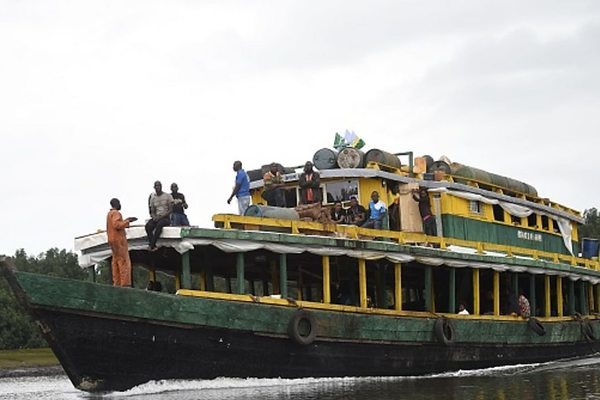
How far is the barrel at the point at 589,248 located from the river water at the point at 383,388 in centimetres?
972

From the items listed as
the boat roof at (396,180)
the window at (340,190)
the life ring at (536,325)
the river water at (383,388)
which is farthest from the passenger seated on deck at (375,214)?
the life ring at (536,325)

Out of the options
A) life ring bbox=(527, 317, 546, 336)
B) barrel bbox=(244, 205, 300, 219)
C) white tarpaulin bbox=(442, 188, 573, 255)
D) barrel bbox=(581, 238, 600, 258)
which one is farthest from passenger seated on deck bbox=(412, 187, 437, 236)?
barrel bbox=(581, 238, 600, 258)

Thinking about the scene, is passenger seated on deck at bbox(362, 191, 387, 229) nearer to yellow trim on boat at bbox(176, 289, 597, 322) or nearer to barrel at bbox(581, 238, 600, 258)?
yellow trim on boat at bbox(176, 289, 597, 322)

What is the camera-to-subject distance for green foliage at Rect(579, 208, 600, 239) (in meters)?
64.7

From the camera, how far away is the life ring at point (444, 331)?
821 inches

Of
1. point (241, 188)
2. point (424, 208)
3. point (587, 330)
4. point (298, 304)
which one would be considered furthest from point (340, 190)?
point (587, 330)

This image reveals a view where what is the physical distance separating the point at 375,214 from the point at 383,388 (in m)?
4.23

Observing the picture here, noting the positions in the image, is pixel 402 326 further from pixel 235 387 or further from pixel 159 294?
pixel 159 294

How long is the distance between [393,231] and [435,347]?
245cm

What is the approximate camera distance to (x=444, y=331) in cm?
2103

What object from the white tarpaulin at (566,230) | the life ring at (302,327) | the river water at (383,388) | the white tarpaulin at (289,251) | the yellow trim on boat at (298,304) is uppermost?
the white tarpaulin at (566,230)

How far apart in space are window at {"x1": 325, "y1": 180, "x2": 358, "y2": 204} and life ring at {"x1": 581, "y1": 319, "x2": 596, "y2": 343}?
8.45 meters

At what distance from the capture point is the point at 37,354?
39438mm

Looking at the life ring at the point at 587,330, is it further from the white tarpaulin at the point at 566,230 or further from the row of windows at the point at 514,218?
the row of windows at the point at 514,218
